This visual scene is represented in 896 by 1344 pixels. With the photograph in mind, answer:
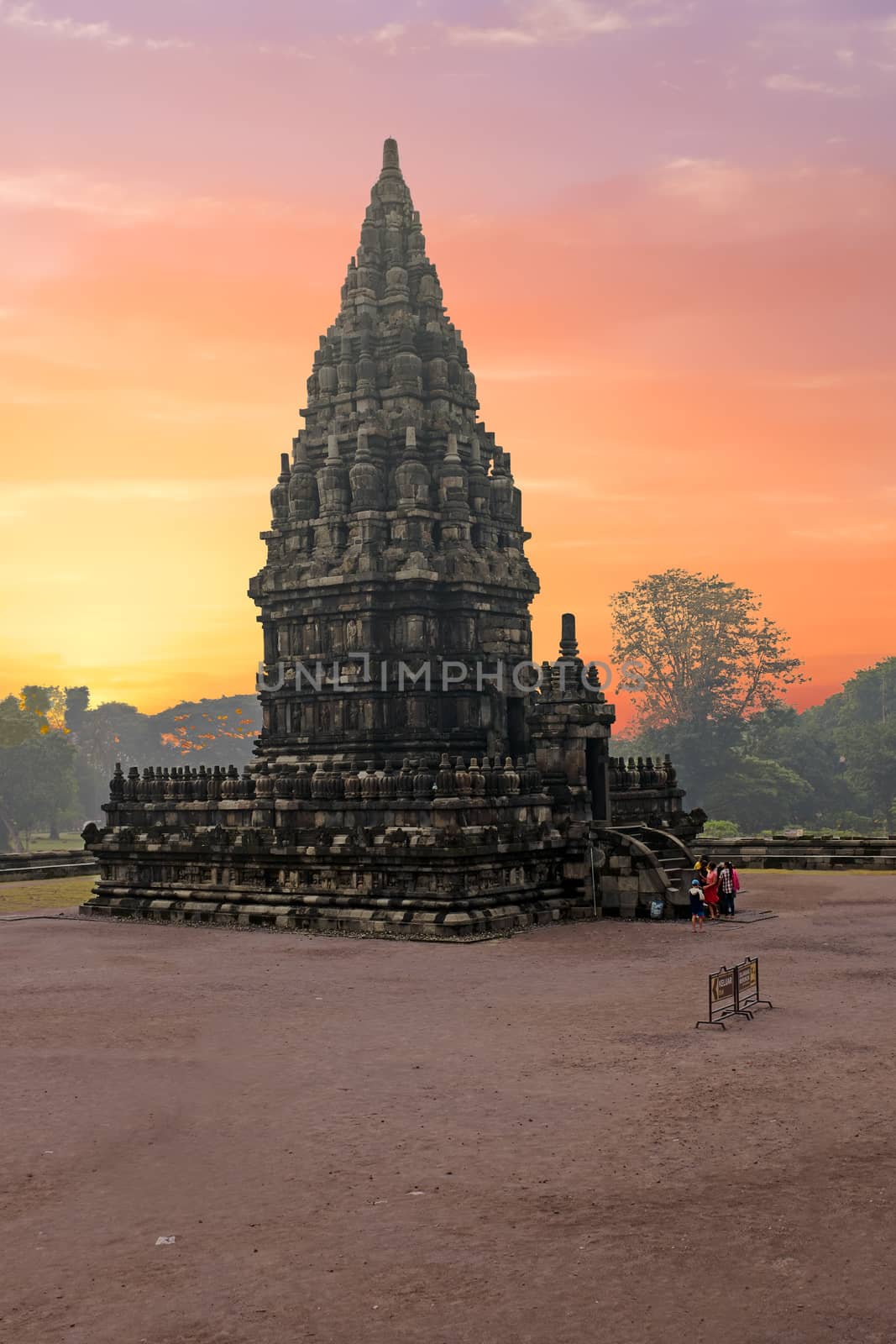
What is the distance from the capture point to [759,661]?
79062 mm

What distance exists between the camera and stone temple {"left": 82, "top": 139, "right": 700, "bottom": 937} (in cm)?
2914

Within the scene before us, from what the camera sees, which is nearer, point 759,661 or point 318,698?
point 318,698

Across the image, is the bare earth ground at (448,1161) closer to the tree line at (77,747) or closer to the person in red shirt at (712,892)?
the person in red shirt at (712,892)

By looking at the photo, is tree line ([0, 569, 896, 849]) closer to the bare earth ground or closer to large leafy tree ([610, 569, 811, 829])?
large leafy tree ([610, 569, 811, 829])

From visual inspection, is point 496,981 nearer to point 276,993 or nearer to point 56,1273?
point 276,993

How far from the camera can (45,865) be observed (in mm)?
47406

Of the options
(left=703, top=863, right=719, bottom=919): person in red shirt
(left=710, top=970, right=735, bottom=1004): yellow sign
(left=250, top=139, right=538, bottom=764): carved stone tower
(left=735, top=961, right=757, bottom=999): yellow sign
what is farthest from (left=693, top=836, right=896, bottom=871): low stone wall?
(left=710, top=970, right=735, bottom=1004): yellow sign

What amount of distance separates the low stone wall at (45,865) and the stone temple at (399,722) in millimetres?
10672

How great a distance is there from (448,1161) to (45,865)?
127 feet

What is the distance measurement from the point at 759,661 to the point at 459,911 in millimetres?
55208

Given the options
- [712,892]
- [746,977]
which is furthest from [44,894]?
[746,977]

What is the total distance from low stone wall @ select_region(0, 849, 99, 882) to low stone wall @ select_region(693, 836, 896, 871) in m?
22.1

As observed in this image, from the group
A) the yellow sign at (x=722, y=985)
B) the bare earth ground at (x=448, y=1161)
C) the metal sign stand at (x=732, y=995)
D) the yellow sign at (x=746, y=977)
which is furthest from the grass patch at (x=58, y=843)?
the yellow sign at (x=722, y=985)

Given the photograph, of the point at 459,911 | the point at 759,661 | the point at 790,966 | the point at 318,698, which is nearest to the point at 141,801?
the point at 318,698
